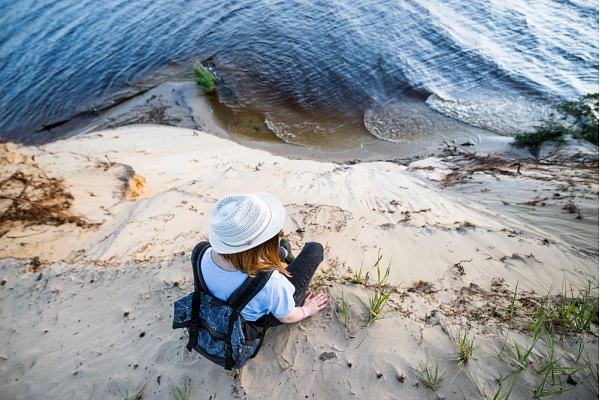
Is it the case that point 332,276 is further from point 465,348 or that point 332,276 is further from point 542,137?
point 542,137

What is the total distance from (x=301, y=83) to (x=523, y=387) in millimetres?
11691

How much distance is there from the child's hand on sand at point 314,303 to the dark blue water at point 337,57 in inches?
340

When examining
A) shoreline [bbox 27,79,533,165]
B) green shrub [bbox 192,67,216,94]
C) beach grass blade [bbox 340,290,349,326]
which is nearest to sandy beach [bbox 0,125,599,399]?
beach grass blade [bbox 340,290,349,326]

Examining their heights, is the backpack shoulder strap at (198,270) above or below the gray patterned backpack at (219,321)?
above

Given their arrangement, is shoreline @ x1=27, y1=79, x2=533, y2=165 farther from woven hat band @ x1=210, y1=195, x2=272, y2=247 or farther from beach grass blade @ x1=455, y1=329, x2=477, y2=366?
woven hat band @ x1=210, y1=195, x2=272, y2=247

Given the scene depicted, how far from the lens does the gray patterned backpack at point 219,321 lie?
210cm

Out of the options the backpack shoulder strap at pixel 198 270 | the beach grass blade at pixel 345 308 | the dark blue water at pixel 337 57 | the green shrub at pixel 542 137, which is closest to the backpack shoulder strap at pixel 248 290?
the backpack shoulder strap at pixel 198 270

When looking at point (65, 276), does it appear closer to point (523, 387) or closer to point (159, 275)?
point (159, 275)

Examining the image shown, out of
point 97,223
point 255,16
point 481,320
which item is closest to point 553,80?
point 481,320

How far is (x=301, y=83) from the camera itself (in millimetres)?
11859

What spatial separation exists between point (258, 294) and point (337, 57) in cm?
1294

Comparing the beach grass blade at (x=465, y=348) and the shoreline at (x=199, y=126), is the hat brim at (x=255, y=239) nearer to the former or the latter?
the beach grass blade at (x=465, y=348)

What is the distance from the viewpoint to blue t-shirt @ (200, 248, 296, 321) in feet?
6.90

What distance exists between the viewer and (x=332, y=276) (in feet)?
11.0
